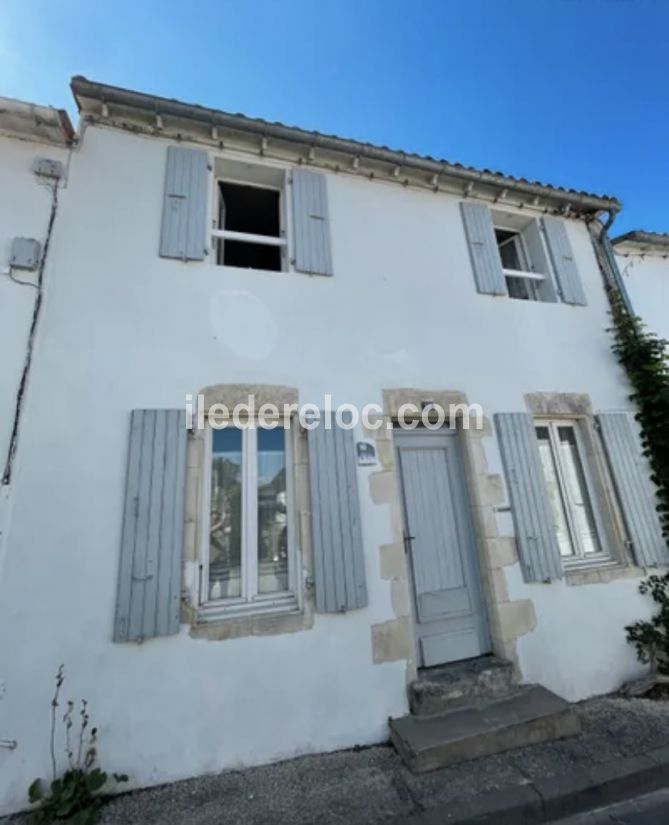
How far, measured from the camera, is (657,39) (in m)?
5.09

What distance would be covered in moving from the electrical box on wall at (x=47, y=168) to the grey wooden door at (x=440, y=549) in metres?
4.12

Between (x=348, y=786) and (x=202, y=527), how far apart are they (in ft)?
6.74

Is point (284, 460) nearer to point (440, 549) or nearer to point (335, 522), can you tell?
point (335, 522)

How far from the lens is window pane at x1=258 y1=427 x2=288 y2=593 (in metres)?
3.16

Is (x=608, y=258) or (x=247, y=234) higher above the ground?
(x=608, y=258)

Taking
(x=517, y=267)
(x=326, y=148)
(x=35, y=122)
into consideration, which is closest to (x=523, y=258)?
(x=517, y=267)

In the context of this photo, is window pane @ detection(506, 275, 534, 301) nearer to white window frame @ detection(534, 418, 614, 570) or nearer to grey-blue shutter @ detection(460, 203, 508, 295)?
grey-blue shutter @ detection(460, 203, 508, 295)

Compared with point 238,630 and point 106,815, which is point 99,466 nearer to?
point 238,630

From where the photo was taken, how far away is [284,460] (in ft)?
11.2

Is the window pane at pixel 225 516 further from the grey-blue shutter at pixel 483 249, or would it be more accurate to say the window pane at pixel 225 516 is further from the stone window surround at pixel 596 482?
the grey-blue shutter at pixel 483 249

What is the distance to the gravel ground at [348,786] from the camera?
2.24 meters

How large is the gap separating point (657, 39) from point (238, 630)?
29.3 ft

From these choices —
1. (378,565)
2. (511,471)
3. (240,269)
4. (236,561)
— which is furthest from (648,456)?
(240,269)

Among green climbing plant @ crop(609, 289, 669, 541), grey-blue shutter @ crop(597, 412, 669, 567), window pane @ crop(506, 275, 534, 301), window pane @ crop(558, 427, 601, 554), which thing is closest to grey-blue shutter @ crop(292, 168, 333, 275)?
window pane @ crop(506, 275, 534, 301)
